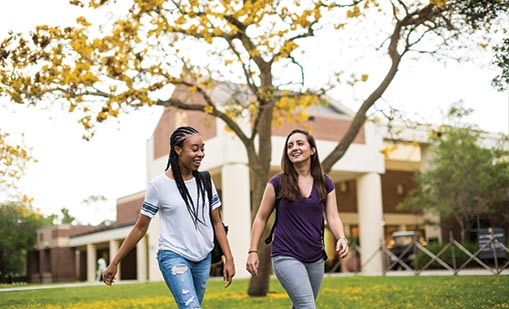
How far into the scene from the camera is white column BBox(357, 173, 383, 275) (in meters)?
32.3

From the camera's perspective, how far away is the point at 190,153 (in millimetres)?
4410

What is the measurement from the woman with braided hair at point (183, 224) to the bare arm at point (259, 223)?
28cm

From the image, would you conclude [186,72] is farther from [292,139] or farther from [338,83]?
[292,139]

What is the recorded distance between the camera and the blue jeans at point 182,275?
4172mm

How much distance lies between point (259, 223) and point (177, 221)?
822mm

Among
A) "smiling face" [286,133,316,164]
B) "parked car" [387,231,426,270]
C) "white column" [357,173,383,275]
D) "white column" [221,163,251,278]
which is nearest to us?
"smiling face" [286,133,316,164]

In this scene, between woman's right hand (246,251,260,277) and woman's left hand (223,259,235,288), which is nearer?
woman's left hand (223,259,235,288)

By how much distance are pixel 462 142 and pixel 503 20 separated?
20.9 m

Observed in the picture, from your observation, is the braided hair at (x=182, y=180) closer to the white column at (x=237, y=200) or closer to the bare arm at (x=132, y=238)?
the bare arm at (x=132, y=238)

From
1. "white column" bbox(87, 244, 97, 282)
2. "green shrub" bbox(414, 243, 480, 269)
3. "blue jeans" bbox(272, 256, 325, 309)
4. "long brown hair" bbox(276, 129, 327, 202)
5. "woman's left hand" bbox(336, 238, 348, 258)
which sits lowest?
"white column" bbox(87, 244, 97, 282)

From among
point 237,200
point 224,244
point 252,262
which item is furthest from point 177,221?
point 237,200

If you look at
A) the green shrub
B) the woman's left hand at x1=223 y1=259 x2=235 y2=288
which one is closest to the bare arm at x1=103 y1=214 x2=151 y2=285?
the woman's left hand at x1=223 y1=259 x2=235 y2=288

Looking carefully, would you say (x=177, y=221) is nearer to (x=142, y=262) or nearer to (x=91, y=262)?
(x=142, y=262)

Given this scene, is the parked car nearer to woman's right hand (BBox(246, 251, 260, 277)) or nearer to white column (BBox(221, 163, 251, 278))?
white column (BBox(221, 163, 251, 278))
